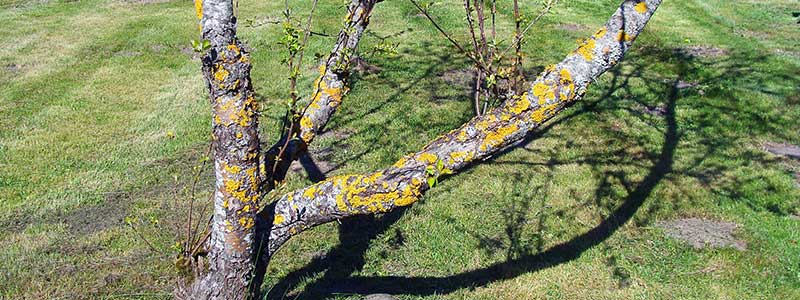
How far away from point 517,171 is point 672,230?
5.13 ft

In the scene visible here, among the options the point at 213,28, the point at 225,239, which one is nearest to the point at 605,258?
the point at 225,239

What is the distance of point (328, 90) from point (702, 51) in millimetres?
8704

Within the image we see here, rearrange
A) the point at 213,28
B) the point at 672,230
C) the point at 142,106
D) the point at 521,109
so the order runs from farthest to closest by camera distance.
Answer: the point at 142,106 → the point at 672,230 → the point at 521,109 → the point at 213,28

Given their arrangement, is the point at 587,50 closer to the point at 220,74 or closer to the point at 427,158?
the point at 427,158

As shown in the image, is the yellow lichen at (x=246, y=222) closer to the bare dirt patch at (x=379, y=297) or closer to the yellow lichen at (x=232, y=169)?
the yellow lichen at (x=232, y=169)

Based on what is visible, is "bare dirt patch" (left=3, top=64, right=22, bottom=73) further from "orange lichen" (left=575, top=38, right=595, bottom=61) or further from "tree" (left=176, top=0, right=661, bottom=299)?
"orange lichen" (left=575, top=38, right=595, bottom=61)

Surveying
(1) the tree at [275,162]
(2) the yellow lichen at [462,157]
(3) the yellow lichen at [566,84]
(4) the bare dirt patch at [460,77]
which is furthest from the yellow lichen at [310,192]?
(4) the bare dirt patch at [460,77]

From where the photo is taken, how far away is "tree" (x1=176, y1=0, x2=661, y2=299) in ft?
11.3

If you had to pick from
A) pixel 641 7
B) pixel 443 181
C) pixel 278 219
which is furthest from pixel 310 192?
pixel 443 181

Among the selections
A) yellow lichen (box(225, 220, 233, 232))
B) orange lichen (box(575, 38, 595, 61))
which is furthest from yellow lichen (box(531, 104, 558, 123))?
yellow lichen (box(225, 220, 233, 232))

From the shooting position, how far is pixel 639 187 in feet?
22.3

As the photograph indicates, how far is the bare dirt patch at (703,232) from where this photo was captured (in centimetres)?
586

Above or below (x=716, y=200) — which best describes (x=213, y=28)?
above

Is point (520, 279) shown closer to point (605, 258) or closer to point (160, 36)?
point (605, 258)
